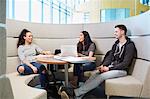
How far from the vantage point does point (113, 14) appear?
17.0 feet

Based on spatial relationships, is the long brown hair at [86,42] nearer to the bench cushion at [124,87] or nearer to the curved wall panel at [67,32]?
the curved wall panel at [67,32]

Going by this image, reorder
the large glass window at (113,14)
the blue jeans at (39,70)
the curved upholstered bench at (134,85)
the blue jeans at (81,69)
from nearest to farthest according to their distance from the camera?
the curved upholstered bench at (134,85) → the blue jeans at (39,70) → the blue jeans at (81,69) → the large glass window at (113,14)

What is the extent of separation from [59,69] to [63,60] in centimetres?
130

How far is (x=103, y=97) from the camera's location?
3703 mm

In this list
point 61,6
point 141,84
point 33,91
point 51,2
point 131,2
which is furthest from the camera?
point 61,6

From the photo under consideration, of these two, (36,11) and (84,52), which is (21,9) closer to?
(36,11)

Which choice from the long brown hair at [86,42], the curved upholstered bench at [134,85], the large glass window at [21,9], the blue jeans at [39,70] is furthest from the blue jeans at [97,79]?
the large glass window at [21,9]

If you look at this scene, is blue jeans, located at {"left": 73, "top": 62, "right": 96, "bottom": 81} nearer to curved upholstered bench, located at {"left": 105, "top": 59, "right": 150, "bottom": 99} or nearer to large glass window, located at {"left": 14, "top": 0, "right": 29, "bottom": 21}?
curved upholstered bench, located at {"left": 105, "top": 59, "right": 150, "bottom": 99}

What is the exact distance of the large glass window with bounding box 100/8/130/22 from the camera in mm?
4862

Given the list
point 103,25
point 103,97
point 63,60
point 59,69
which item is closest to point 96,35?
point 103,25

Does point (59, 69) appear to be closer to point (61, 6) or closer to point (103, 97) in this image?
point (103, 97)

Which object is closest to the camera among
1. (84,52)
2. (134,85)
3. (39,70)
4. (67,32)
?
(134,85)

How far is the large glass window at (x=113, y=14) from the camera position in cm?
486

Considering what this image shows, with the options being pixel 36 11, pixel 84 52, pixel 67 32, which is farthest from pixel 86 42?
pixel 36 11
